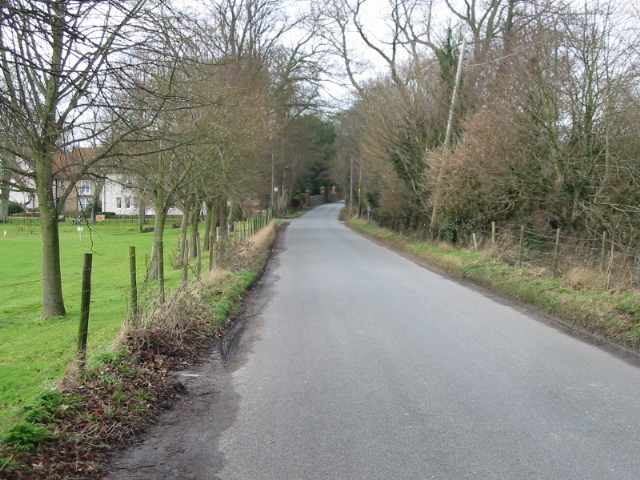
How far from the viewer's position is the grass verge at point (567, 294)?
30.0ft

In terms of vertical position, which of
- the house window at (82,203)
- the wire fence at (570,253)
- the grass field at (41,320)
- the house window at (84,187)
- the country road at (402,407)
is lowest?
the grass field at (41,320)

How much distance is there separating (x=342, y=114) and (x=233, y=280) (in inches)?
928

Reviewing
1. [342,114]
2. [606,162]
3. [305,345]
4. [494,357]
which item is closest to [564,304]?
[494,357]

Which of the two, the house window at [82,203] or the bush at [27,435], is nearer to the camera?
the bush at [27,435]

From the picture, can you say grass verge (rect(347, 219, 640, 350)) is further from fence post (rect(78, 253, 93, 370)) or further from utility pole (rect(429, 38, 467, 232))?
fence post (rect(78, 253, 93, 370))

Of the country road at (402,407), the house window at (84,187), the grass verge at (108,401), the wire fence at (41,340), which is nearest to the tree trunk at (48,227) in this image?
the house window at (84,187)

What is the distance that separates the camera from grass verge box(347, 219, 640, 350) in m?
9.14

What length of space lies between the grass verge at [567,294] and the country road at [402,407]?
0.70m

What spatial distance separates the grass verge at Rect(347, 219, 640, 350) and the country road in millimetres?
701

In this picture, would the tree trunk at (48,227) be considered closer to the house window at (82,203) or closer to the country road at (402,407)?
the house window at (82,203)

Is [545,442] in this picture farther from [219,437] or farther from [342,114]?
[342,114]

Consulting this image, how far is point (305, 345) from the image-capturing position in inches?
332

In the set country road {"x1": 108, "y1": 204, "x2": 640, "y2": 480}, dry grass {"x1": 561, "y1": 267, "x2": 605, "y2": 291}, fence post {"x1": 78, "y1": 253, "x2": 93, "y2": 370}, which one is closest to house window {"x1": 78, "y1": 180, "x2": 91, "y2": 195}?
country road {"x1": 108, "y1": 204, "x2": 640, "y2": 480}

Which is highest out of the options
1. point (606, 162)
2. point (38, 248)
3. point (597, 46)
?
point (597, 46)
